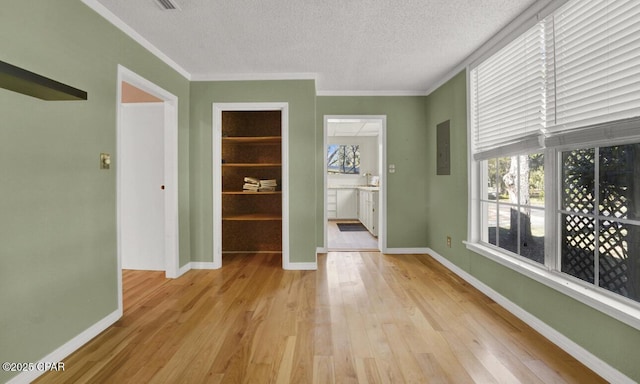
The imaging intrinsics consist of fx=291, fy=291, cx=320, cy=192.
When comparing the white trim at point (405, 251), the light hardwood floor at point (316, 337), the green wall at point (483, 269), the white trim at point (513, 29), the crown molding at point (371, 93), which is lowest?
the light hardwood floor at point (316, 337)

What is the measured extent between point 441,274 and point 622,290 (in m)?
1.85

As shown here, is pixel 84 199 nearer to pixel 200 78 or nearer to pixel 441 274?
pixel 200 78

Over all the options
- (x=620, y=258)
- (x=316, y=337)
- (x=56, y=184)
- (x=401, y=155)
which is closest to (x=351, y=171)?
(x=401, y=155)

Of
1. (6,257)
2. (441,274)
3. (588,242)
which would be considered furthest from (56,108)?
(441,274)

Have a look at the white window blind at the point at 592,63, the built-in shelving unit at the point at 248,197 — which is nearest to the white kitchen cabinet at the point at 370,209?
the built-in shelving unit at the point at 248,197

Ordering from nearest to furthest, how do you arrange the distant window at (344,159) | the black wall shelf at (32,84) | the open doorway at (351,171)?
the black wall shelf at (32,84)
the open doorway at (351,171)
the distant window at (344,159)

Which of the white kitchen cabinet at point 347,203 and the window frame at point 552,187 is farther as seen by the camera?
the white kitchen cabinet at point 347,203

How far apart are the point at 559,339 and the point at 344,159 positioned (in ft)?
21.5

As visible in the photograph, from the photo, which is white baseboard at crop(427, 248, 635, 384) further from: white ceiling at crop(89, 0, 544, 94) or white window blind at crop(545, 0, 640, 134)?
white ceiling at crop(89, 0, 544, 94)

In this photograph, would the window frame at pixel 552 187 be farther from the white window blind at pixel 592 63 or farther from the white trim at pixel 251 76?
the white trim at pixel 251 76

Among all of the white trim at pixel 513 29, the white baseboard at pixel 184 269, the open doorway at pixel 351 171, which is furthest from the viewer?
the open doorway at pixel 351 171

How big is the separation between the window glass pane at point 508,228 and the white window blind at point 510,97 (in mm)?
554

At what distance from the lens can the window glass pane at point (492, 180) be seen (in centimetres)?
284

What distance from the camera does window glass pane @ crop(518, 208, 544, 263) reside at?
7.54ft
